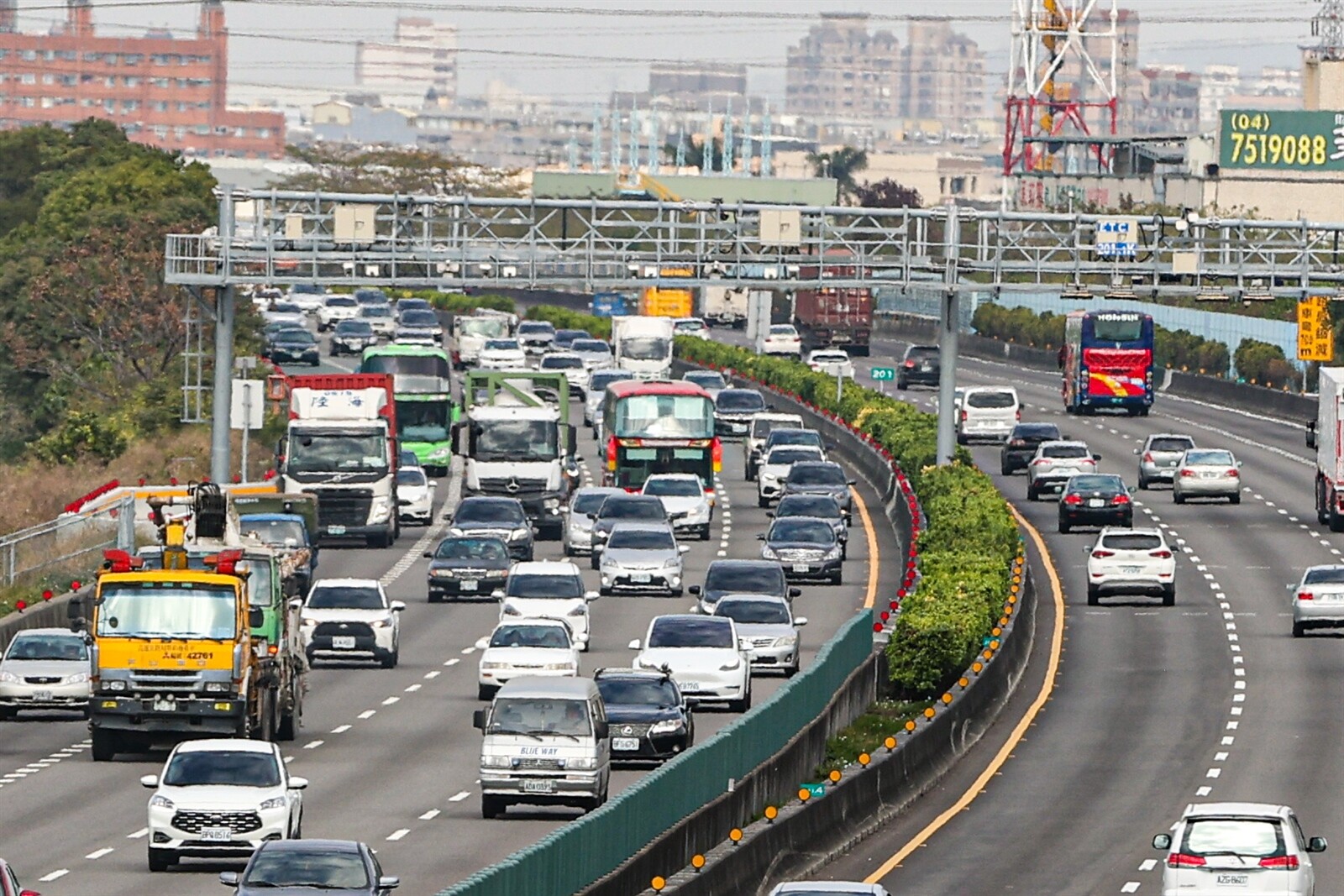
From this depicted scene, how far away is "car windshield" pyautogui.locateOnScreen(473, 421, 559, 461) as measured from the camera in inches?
2869

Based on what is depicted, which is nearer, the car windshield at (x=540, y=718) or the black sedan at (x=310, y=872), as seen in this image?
the black sedan at (x=310, y=872)

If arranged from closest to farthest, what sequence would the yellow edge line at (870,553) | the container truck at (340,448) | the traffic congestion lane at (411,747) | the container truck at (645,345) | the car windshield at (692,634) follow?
the traffic congestion lane at (411,747) < the car windshield at (692,634) < the yellow edge line at (870,553) < the container truck at (340,448) < the container truck at (645,345)

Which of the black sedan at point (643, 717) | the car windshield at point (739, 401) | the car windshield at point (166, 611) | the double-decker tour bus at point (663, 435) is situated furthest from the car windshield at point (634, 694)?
the car windshield at point (739, 401)

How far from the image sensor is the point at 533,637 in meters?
45.9

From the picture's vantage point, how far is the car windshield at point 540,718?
33.9 metres

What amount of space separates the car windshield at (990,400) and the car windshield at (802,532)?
1246 inches

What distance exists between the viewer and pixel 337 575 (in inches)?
2562

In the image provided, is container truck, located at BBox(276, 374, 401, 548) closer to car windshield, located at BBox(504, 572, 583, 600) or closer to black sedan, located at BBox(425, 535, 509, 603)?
black sedan, located at BBox(425, 535, 509, 603)

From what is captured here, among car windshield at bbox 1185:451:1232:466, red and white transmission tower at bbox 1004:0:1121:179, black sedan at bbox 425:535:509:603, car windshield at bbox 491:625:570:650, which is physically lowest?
black sedan at bbox 425:535:509:603

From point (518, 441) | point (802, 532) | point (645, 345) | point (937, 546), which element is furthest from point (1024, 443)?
point (937, 546)

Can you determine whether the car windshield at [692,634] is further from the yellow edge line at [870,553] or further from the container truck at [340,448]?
the container truck at [340,448]

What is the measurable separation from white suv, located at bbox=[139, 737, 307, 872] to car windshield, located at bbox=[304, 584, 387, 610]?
19.1 metres

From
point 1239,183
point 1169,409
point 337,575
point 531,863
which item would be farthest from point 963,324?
point 531,863

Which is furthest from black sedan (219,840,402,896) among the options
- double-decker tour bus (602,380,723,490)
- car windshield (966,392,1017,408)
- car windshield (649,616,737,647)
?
car windshield (966,392,1017,408)
